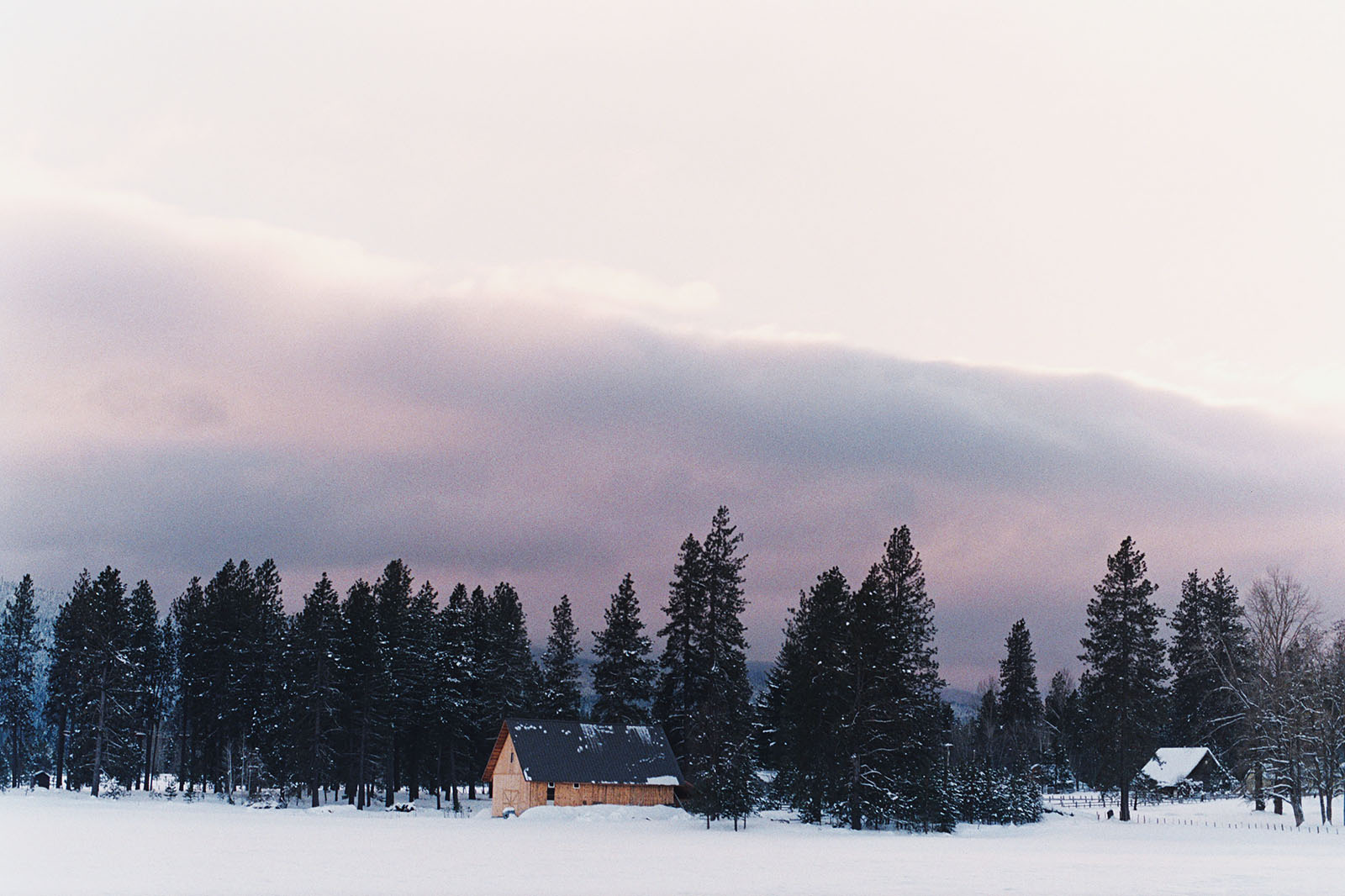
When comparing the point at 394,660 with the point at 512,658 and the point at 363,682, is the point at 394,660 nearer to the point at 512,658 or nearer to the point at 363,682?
the point at 363,682

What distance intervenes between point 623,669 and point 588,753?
17.5 meters

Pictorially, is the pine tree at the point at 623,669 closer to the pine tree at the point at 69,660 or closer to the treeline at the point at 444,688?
the treeline at the point at 444,688

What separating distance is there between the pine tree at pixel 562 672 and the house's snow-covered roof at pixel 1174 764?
172 feet

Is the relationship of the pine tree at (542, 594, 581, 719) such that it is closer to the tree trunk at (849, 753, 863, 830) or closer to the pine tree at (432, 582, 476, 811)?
the pine tree at (432, 582, 476, 811)

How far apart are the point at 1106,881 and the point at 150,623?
90.7 metres

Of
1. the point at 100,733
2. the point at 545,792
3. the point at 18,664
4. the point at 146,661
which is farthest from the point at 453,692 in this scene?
the point at 18,664

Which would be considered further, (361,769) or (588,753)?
(361,769)

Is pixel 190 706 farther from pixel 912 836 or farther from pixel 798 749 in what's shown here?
pixel 912 836

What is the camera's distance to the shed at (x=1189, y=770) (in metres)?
103

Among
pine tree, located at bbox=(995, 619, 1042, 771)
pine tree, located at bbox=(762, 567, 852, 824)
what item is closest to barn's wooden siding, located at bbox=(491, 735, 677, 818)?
pine tree, located at bbox=(762, 567, 852, 824)

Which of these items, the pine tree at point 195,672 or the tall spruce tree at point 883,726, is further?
the pine tree at point 195,672

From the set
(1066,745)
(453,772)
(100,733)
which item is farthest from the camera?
(1066,745)

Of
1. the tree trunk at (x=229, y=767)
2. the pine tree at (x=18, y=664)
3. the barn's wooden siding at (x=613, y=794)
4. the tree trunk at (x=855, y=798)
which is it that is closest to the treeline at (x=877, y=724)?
the tree trunk at (x=855, y=798)

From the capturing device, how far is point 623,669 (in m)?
93.5
